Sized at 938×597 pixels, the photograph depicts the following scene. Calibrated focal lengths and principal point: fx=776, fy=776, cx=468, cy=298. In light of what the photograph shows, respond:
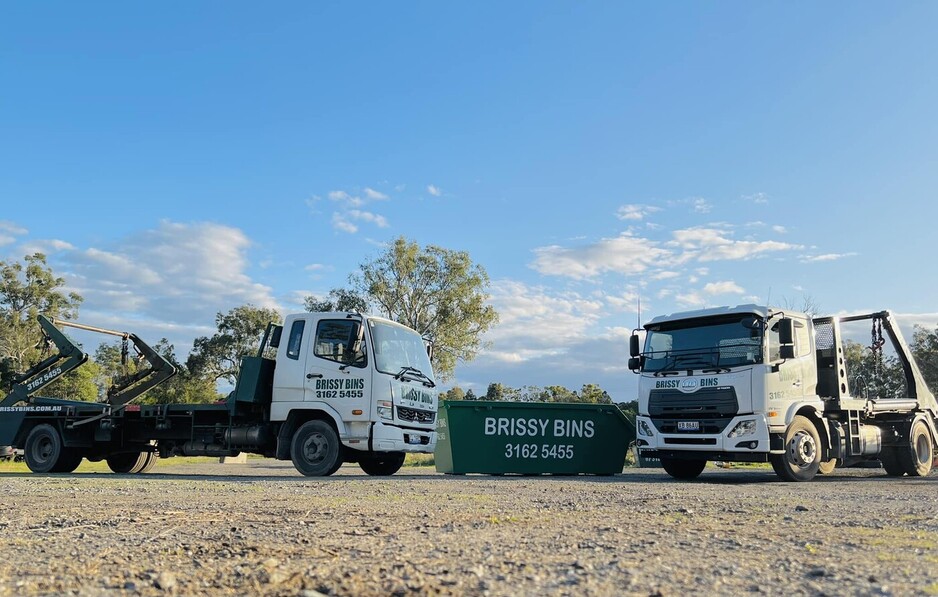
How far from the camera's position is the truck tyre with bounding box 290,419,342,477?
41.5ft

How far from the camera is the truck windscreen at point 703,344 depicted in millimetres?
11875

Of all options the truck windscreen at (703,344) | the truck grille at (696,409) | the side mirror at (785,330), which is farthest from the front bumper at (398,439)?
the side mirror at (785,330)

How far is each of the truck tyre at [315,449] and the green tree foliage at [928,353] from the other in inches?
1526

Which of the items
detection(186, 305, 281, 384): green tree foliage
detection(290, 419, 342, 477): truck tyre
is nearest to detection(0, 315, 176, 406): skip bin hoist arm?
detection(290, 419, 342, 477): truck tyre

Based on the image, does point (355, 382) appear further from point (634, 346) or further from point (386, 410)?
point (634, 346)

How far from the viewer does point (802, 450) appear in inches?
478

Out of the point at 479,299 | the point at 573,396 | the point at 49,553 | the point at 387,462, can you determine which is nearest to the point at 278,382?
the point at 387,462

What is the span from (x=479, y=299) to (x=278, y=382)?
2975 centimetres

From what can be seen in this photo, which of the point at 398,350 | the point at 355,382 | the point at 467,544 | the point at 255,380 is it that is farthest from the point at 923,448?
the point at 467,544

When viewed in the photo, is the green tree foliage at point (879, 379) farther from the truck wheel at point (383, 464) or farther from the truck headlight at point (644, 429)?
the truck wheel at point (383, 464)

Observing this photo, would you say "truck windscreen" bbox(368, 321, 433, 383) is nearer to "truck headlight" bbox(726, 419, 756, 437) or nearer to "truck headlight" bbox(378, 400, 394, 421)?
"truck headlight" bbox(378, 400, 394, 421)

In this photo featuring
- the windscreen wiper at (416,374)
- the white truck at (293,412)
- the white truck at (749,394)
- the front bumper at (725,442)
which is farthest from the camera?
the windscreen wiper at (416,374)

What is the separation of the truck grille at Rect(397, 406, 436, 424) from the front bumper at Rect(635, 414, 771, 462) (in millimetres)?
3700

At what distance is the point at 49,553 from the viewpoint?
475cm
